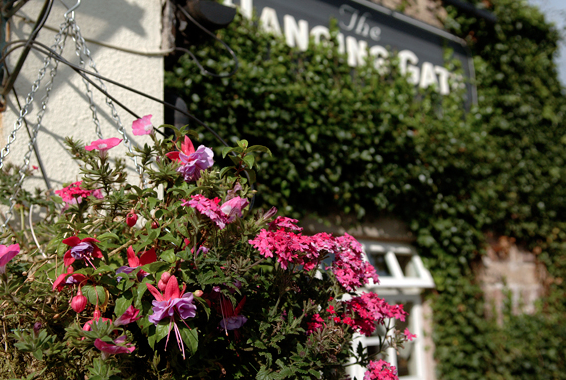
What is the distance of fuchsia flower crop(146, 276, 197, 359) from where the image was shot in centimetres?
84

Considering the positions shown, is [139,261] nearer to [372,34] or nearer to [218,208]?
[218,208]

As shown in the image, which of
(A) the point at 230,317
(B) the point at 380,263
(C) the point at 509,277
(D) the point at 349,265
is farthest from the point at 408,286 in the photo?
(A) the point at 230,317

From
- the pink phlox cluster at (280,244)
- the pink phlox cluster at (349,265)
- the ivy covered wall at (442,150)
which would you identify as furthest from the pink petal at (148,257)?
the ivy covered wall at (442,150)

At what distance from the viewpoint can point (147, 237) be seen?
98 centimetres

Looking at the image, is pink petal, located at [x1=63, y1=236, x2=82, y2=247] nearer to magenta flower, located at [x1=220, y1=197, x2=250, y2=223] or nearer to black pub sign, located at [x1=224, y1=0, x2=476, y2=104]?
magenta flower, located at [x1=220, y1=197, x2=250, y2=223]

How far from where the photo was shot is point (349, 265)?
1.16m

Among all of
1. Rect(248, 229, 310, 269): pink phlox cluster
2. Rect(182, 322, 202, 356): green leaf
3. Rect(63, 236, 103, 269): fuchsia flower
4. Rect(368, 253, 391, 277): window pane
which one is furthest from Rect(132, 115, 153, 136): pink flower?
Rect(368, 253, 391, 277): window pane

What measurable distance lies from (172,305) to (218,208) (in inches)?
8.8

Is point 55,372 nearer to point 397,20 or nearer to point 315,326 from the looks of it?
point 315,326

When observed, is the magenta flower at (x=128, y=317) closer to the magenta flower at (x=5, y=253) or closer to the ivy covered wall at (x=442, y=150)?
the magenta flower at (x=5, y=253)

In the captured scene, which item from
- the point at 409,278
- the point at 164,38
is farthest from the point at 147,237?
the point at 409,278

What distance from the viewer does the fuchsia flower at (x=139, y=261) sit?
939 millimetres

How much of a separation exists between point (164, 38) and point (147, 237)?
1.20 m

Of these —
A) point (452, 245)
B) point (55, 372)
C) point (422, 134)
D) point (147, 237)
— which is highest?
point (422, 134)
